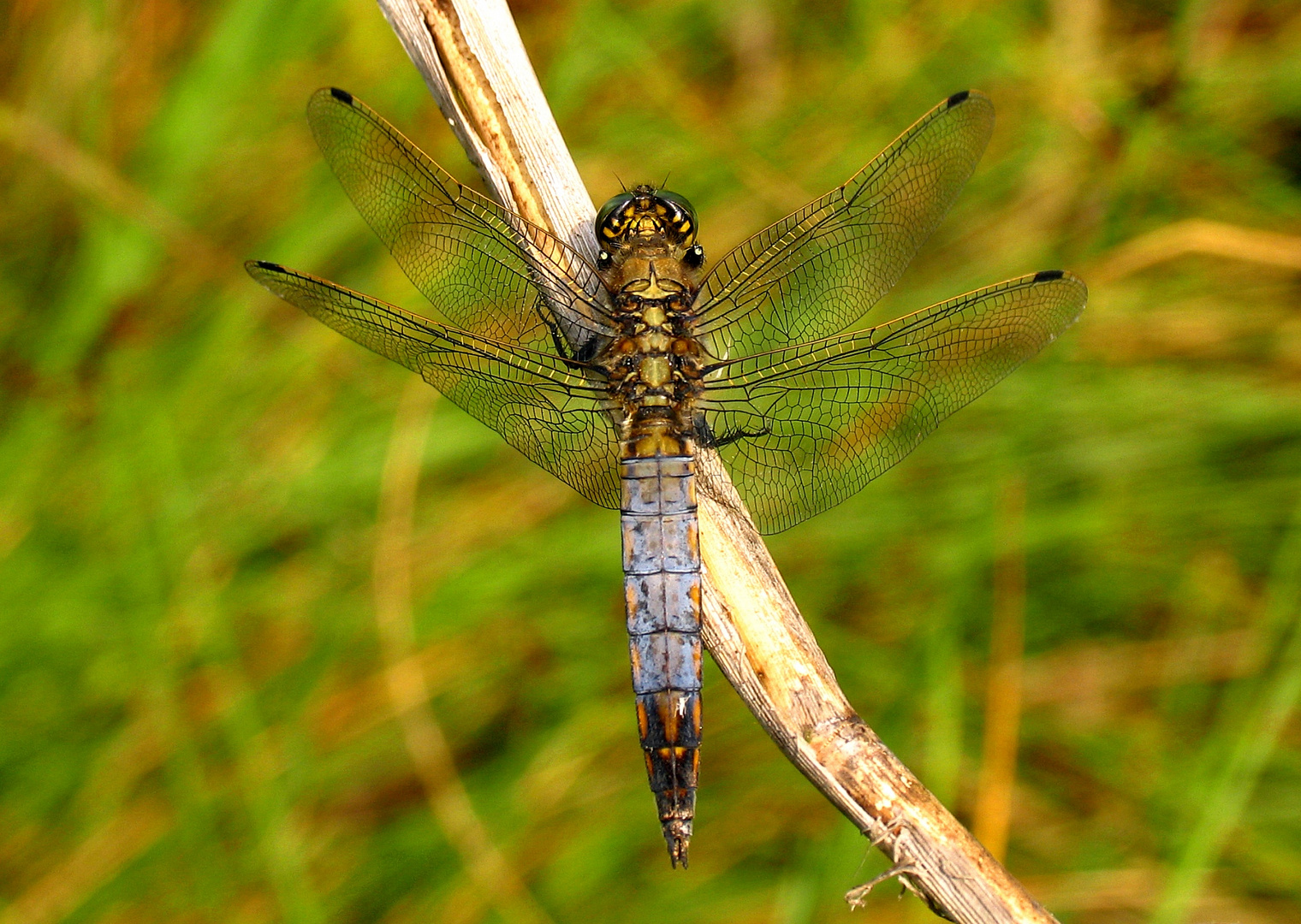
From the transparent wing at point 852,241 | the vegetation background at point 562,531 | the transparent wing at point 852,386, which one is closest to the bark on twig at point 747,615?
the transparent wing at point 852,386

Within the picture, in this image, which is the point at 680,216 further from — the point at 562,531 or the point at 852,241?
the point at 562,531

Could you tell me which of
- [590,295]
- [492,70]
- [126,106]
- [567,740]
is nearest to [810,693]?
[590,295]

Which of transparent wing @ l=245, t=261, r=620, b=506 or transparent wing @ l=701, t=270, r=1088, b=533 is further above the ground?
transparent wing @ l=245, t=261, r=620, b=506

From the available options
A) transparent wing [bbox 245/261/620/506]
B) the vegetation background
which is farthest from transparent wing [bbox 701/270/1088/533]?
the vegetation background

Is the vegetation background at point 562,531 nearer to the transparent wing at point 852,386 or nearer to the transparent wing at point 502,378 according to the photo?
the transparent wing at point 852,386

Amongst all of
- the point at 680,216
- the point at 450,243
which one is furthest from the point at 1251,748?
the point at 450,243

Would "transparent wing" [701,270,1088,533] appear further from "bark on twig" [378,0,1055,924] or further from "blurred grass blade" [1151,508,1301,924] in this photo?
"blurred grass blade" [1151,508,1301,924]
